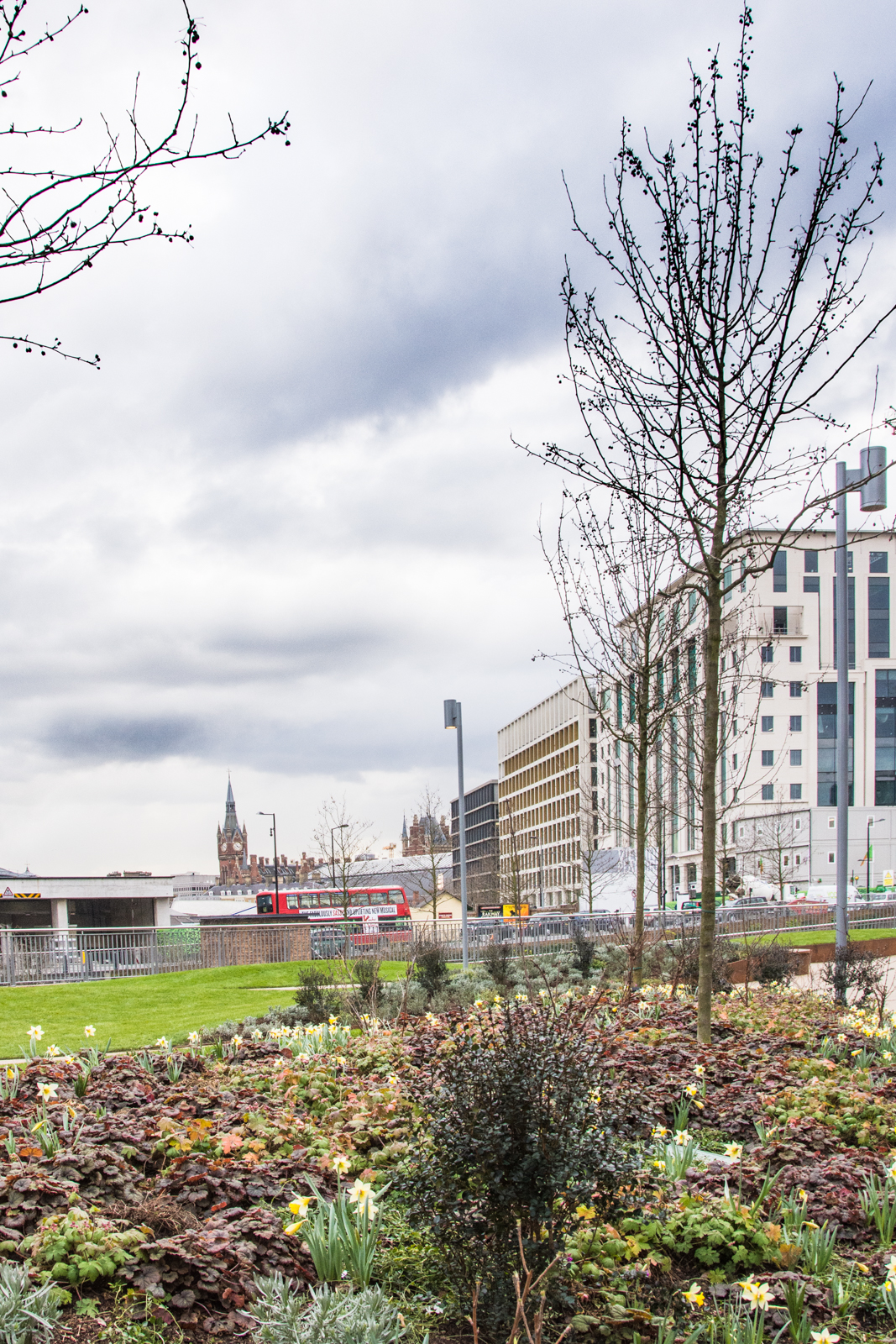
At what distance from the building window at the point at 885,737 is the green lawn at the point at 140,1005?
5984cm

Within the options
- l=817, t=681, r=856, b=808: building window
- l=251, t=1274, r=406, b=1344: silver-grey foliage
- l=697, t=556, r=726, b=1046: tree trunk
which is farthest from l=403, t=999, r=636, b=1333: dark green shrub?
l=817, t=681, r=856, b=808: building window

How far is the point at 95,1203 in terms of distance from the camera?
15.6 ft

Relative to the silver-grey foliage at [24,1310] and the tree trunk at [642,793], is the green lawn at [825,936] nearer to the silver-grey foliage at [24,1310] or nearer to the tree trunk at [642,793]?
the tree trunk at [642,793]

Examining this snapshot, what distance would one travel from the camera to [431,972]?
55.0 feet

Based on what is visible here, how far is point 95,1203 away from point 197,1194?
17.5 inches

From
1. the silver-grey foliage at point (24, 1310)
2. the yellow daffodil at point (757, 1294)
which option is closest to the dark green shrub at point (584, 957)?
the yellow daffodil at point (757, 1294)

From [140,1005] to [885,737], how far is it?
68.6 metres

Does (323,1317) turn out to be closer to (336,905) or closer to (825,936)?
(825,936)

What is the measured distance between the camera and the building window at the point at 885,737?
76500 millimetres

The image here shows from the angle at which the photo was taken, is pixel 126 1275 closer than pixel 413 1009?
Yes

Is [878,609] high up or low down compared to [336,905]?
up

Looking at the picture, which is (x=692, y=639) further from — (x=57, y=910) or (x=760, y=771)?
(x=760, y=771)

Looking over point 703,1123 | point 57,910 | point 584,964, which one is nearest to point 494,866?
point 57,910

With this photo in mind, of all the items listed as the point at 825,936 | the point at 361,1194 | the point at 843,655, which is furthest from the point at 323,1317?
the point at 825,936
